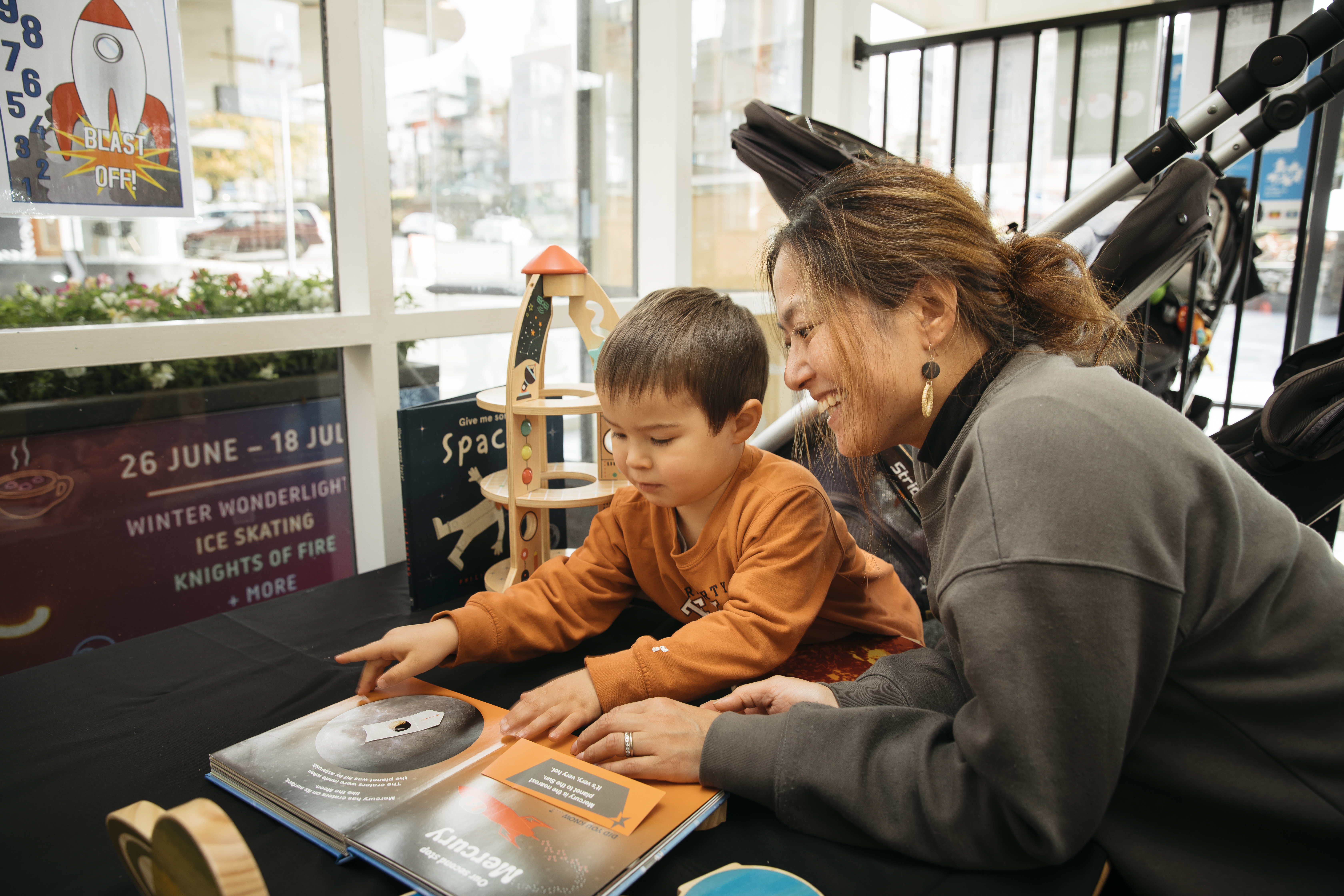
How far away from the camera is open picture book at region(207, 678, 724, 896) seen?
63 cm

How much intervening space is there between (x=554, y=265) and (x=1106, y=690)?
97 cm

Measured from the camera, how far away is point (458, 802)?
27.7 inches

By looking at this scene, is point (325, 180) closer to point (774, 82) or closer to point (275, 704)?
point (275, 704)

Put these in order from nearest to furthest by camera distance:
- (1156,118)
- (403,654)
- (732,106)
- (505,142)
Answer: (403,654)
(505,142)
(1156,118)
(732,106)

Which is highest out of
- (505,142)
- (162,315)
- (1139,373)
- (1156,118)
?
(1156,118)

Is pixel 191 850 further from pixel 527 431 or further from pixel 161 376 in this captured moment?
pixel 161 376

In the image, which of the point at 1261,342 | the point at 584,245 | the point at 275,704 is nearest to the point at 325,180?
the point at 584,245

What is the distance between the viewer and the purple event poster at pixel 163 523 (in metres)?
1.31

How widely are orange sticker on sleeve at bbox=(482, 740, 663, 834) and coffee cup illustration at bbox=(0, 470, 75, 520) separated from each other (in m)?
1.02

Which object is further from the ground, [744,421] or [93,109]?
[93,109]

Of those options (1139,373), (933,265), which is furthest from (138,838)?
(1139,373)

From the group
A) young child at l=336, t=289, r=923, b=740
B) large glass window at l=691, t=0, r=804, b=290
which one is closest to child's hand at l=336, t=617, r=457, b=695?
young child at l=336, t=289, r=923, b=740

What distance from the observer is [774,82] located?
108 inches

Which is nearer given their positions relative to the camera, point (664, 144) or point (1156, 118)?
point (664, 144)
